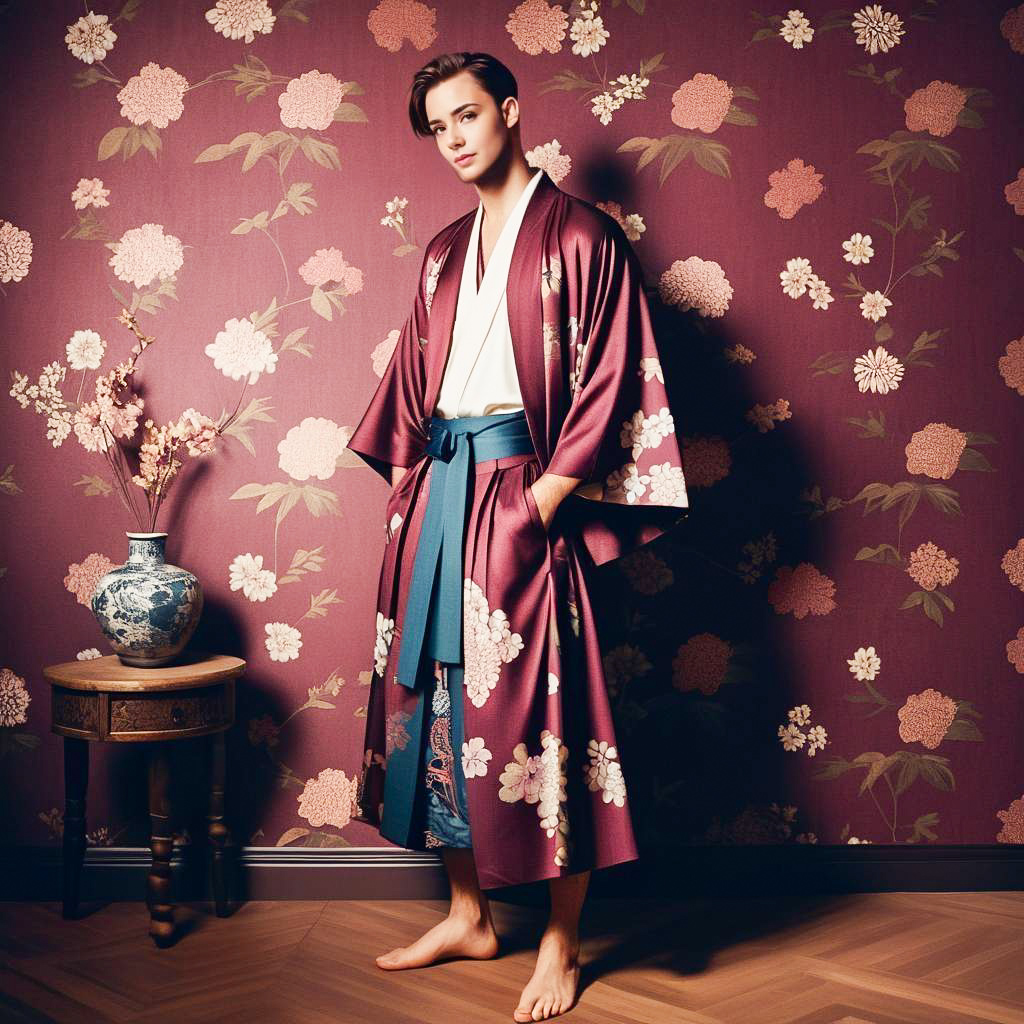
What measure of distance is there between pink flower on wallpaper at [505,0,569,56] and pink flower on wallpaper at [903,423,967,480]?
1.18 m

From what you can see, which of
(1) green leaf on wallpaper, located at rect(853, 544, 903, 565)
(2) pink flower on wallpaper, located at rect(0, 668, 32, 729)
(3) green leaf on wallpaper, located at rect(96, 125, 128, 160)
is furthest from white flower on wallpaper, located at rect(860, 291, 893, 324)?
(2) pink flower on wallpaper, located at rect(0, 668, 32, 729)

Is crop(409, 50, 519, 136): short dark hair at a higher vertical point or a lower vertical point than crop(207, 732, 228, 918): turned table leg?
higher

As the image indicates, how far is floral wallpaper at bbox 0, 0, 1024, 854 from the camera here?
229 centimetres

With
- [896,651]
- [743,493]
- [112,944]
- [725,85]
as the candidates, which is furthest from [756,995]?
[725,85]

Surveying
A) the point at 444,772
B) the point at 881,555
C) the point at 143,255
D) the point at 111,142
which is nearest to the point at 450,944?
the point at 444,772

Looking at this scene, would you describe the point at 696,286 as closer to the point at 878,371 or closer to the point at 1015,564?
the point at 878,371

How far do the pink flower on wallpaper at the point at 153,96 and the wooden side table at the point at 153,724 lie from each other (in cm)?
118

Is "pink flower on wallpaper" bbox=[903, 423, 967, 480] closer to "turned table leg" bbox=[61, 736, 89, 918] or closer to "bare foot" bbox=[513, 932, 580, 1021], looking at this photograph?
"bare foot" bbox=[513, 932, 580, 1021]

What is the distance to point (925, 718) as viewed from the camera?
236 cm

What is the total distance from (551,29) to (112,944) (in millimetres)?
2099

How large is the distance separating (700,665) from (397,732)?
761 millimetres

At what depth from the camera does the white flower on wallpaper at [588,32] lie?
2289 millimetres

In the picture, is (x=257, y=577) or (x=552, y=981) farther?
(x=257, y=577)

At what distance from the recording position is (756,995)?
1.82 meters
